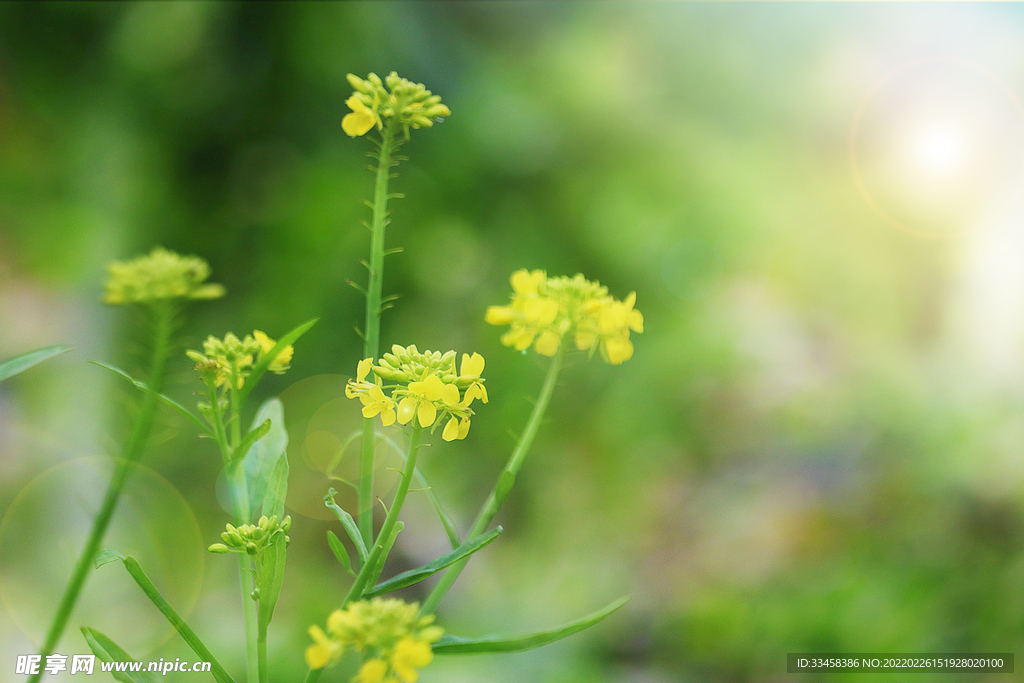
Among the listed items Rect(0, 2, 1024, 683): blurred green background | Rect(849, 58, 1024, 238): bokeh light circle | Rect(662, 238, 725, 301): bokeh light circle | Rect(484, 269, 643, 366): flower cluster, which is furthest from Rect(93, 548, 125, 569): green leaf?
Rect(849, 58, 1024, 238): bokeh light circle

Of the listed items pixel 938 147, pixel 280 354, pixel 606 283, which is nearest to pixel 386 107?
pixel 280 354

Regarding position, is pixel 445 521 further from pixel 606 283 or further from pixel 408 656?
pixel 606 283

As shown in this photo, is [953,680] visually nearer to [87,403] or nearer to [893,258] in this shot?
[893,258]

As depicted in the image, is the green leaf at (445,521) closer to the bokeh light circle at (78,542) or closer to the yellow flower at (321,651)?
the yellow flower at (321,651)

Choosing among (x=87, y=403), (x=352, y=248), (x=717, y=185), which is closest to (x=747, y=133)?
(x=717, y=185)

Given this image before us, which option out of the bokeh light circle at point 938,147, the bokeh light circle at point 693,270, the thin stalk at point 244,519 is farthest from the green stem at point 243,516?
the bokeh light circle at point 938,147

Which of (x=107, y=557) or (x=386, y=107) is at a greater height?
(x=386, y=107)
